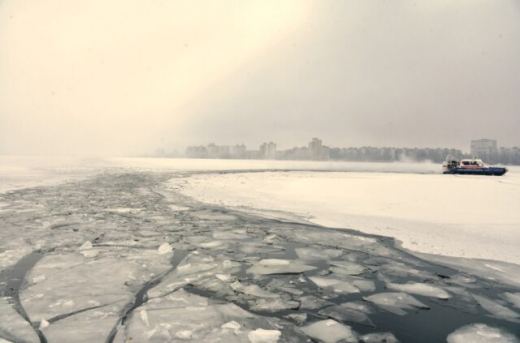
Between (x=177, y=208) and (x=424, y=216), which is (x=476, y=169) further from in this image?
(x=177, y=208)

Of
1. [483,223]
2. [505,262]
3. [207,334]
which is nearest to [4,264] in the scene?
[207,334]

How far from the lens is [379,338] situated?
277cm

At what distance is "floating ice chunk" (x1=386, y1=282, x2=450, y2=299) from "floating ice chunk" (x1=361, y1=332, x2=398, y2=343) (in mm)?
1268

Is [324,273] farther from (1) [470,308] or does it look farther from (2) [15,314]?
(2) [15,314]

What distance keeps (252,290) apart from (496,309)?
2.86 meters

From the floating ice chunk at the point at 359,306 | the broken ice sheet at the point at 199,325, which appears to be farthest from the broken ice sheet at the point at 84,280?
the floating ice chunk at the point at 359,306

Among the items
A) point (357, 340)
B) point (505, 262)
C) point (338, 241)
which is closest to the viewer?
point (357, 340)

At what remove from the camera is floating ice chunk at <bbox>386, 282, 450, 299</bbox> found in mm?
3744

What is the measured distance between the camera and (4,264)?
4574 millimetres

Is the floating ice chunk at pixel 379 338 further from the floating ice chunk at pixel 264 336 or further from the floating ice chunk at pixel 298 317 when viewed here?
the floating ice chunk at pixel 264 336

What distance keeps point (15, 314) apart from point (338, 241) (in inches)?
211

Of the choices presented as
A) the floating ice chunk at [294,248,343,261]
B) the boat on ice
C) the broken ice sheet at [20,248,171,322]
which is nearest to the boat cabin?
the boat on ice

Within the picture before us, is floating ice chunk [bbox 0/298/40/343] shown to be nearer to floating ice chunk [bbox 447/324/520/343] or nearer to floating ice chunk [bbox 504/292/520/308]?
floating ice chunk [bbox 447/324/520/343]

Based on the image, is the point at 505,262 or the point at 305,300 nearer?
the point at 305,300
